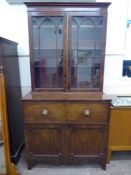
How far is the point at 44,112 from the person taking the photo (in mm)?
1798

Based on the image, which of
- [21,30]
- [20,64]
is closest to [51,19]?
[21,30]

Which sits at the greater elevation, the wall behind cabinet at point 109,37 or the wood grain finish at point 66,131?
the wall behind cabinet at point 109,37

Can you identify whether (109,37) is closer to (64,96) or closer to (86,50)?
(86,50)

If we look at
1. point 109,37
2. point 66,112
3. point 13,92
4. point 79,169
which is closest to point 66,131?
point 66,112

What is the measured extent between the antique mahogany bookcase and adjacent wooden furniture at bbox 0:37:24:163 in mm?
206

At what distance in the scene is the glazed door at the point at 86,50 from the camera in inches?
74.3

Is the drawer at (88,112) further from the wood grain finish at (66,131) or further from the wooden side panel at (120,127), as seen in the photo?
the wooden side panel at (120,127)

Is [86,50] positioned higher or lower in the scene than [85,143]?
higher

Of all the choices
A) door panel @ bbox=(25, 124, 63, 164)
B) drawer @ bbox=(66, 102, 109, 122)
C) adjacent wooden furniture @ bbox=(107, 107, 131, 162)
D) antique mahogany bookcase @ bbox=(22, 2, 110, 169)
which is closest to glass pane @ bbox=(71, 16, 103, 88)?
antique mahogany bookcase @ bbox=(22, 2, 110, 169)

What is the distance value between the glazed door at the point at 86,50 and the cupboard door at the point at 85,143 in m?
0.48

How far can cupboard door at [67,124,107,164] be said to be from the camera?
1.86m

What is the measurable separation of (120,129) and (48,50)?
4.27ft

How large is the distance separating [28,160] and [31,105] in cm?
68

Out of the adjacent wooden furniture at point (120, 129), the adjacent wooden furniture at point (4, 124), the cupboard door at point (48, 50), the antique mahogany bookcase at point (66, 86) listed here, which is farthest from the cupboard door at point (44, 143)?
the adjacent wooden furniture at point (120, 129)
